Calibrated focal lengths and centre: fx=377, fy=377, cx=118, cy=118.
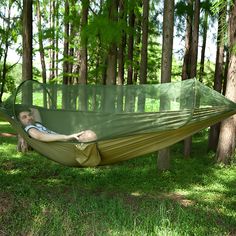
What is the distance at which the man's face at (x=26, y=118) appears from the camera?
12.3 feet

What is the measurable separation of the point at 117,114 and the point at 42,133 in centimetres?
72

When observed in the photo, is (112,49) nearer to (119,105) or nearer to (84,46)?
(84,46)

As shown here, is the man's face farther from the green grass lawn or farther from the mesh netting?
the green grass lawn

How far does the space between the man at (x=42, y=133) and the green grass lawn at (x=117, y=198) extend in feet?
2.03

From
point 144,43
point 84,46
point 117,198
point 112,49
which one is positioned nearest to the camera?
point 117,198

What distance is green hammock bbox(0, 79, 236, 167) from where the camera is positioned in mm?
3117

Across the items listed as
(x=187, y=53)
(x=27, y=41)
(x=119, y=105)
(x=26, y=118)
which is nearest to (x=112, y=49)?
(x=27, y=41)

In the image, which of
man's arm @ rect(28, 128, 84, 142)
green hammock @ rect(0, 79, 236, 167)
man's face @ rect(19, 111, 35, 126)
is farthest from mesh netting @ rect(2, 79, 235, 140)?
man's arm @ rect(28, 128, 84, 142)

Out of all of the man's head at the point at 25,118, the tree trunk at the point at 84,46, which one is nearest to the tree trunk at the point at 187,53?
the tree trunk at the point at 84,46

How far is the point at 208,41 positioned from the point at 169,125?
21.7 feet

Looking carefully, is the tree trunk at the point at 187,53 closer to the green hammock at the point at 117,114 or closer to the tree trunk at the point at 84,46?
the tree trunk at the point at 84,46

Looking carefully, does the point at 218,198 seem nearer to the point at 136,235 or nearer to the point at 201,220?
the point at 201,220

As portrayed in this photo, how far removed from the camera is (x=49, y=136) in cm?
336

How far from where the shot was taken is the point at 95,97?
397 centimetres
